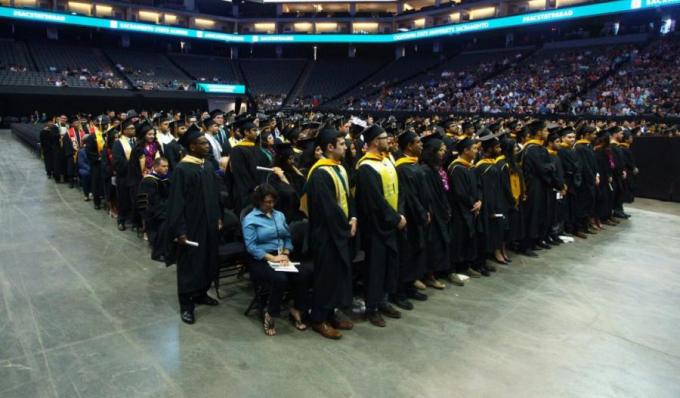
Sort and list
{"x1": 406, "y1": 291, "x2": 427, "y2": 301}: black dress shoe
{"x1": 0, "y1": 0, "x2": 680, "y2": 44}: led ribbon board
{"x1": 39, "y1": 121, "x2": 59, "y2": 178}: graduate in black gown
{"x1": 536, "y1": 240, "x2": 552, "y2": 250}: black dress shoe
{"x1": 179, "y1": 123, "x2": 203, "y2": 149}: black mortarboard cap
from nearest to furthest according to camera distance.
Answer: {"x1": 179, "y1": 123, "x2": 203, "y2": 149}: black mortarboard cap, {"x1": 406, "y1": 291, "x2": 427, "y2": 301}: black dress shoe, {"x1": 536, "y1": 240, "x2": 552, "y2": 250}: black dress shoe, {"x1": 39, "y1": 121, "x2": 59, "y2": 178}: graduate in black gown, {"x1": 0, "y1": 0, "x2": 680, "y2": 44}: led ribbon board

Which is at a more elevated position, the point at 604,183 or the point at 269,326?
the point at 604,183

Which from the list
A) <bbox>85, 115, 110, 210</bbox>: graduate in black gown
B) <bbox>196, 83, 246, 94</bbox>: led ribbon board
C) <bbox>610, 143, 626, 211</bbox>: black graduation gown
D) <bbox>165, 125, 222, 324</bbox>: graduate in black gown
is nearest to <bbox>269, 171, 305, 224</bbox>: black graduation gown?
<bbox>165, 125, 222, 324</bbox>: graduate in black gown

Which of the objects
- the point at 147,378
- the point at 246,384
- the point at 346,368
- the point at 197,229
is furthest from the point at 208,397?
the point at 197,229

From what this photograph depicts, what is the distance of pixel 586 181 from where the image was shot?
762 centimetres

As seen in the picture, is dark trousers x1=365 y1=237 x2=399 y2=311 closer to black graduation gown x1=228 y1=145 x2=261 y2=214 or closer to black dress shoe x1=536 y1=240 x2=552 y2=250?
black graduation gown x1=228 y1=145 x2=261 y2=214

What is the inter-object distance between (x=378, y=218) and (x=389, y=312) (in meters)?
0.96

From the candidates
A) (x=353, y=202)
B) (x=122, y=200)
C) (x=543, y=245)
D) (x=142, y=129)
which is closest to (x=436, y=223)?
(x=353, y=202)

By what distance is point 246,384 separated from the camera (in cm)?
323

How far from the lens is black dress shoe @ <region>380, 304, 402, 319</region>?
443 cm

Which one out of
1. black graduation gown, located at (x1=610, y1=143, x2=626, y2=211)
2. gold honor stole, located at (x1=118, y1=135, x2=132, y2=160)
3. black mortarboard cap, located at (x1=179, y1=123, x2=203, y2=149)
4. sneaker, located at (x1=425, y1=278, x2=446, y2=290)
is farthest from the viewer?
black graduation gown, located at (x1=610, y1=143, x2=626, y2=211)

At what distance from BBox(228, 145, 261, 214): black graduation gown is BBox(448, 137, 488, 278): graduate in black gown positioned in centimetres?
229

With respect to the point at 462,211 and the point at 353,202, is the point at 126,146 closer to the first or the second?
the point at 353,202

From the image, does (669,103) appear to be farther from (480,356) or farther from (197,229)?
(197,229)

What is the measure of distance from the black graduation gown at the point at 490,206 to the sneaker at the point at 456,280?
0.58 metres
